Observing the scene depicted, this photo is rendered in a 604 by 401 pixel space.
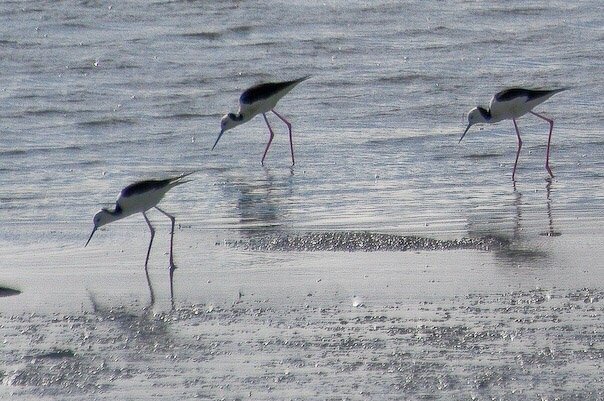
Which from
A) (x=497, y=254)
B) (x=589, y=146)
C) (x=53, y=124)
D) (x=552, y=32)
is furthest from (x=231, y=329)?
(x=552, y=32)

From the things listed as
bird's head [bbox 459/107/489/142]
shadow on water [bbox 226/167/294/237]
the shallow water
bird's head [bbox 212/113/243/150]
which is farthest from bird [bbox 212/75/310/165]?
bird's head [bbox 459/107/489/142]

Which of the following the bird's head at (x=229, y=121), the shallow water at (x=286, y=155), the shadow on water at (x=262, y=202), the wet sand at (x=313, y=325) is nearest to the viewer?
the wet sand at (x=313, y=325)

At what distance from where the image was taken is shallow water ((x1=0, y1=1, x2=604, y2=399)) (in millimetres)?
6918

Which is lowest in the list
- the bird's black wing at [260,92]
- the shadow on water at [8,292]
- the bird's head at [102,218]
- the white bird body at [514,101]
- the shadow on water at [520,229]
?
the shadow on water at [520,229]

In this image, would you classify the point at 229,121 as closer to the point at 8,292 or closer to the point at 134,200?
the point at 134,200

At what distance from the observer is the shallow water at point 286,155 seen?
692cm

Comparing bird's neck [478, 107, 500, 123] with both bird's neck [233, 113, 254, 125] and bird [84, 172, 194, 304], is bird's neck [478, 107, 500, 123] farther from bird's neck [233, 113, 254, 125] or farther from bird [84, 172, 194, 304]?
bird [84, 172, 194, 304]

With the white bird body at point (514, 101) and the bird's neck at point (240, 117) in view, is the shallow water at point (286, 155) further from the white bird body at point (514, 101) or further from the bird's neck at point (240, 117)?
the white bird body at point (514, 101)

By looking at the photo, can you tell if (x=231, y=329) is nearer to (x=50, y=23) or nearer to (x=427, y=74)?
(x=427, y=74)

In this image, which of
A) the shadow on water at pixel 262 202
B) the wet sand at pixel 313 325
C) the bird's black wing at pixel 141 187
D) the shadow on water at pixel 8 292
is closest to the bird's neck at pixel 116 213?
the bird's black wing at pixel 141 187

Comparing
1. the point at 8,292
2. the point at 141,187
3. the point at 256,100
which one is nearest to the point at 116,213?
the point at 141,187

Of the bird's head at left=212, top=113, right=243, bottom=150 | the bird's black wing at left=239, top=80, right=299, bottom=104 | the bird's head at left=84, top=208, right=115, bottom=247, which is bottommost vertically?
the bird's head at left=84, top=208, right=115, bottom=247

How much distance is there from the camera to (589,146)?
40.5 ft

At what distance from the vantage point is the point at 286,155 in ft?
42.2
